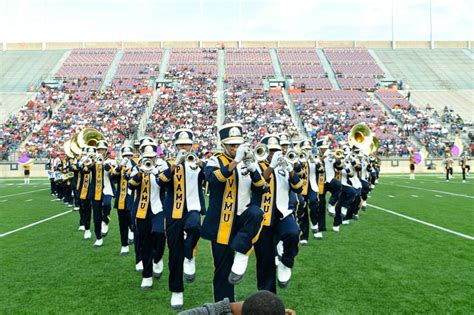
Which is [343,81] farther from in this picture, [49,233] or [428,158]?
[49,233]

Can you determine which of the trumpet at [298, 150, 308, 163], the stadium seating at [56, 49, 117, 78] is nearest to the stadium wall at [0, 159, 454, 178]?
the stadium seating at [56, 49, 117, 78]

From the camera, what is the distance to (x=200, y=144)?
35.6m

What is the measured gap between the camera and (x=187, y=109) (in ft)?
140

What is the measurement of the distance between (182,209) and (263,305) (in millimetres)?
3760

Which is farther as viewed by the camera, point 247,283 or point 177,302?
point 247,283

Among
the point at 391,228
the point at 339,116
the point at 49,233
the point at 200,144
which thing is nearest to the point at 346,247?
the point at 391,228

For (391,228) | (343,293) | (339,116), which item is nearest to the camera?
(343,293)

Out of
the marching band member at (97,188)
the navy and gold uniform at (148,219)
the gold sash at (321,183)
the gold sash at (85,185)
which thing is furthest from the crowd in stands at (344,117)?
the navy and gold uniform at (148,219)

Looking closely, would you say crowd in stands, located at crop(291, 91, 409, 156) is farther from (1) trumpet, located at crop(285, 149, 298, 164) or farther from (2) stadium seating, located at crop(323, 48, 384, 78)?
(1) trumpet, located at crop(285, 149, 298, 164)

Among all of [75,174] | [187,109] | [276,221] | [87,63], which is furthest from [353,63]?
[276,221]

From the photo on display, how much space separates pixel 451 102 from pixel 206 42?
30867mm

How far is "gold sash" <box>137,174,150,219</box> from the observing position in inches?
250

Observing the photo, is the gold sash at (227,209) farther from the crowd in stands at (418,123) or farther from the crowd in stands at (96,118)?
the crowd in stands at (418,123)

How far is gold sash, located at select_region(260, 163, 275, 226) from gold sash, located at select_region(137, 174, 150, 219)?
6.44 ft
